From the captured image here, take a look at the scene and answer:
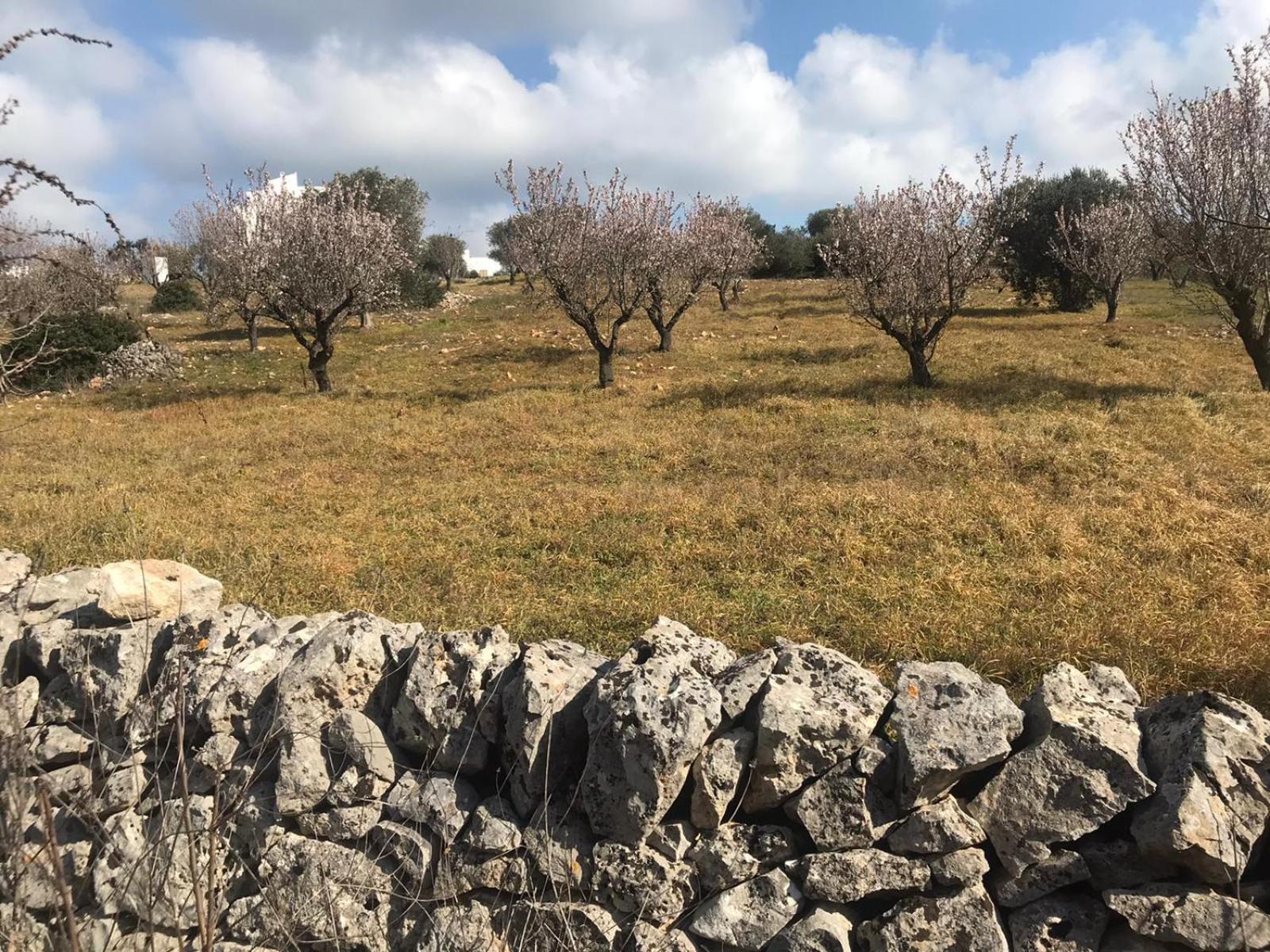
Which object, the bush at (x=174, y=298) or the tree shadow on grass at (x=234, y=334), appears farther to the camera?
the bush at (x=174, y=298)

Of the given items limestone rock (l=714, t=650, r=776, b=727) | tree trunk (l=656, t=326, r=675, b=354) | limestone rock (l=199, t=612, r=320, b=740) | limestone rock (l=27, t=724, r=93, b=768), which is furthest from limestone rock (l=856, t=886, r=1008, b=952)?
tree trunk (l=656, t=326, r=675, b=354)

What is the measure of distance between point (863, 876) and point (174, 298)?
42768mm

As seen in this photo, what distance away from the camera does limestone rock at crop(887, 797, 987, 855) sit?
3.13 metres

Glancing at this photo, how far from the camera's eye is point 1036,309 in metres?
26.7

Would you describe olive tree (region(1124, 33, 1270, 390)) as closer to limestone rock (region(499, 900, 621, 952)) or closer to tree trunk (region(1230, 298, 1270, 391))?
tree trunk (region(1230, 298, 1270, 391))

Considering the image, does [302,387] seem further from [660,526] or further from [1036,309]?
[1036,309]

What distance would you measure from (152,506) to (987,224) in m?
14.9

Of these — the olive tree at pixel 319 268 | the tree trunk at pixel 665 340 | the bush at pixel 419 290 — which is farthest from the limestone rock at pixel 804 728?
the bush at pixel 419 290

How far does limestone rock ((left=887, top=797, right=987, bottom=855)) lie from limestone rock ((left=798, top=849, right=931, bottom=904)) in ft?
0.23

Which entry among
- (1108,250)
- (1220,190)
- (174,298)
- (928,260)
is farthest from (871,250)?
(174,298)

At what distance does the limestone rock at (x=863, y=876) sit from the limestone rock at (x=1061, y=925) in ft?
1.33

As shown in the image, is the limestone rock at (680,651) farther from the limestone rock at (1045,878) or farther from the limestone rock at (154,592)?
the limestone rock at (154,592)

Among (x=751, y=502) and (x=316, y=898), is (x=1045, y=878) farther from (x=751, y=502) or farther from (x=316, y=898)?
(x=751, y=502)

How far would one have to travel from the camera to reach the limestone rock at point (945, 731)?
3.14 metres
